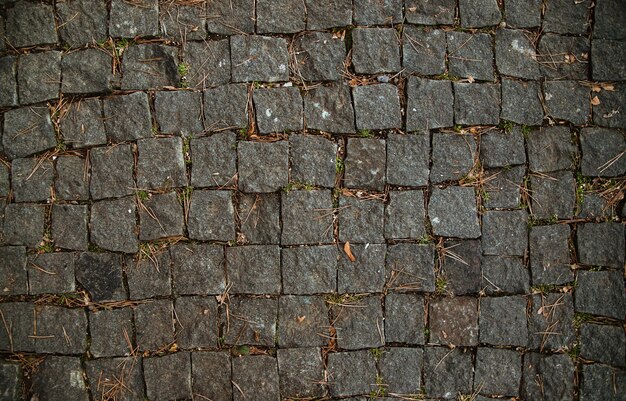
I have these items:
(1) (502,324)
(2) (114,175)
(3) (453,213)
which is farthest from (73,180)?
(1) (502,324)

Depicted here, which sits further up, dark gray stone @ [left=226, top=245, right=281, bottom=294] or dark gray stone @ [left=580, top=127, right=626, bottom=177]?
dark gray stone @ [left=580, top=127, right=626, bottom=177]

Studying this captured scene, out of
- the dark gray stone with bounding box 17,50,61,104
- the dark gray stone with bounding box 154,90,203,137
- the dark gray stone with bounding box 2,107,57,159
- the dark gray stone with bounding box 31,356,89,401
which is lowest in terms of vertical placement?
the dark gray stone with bounding box 31,356,89,401

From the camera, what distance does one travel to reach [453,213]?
3.48 metres

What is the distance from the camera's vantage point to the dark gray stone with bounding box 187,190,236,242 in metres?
3.43

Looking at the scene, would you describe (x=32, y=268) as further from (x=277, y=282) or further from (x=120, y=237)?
(x=277, y=282)

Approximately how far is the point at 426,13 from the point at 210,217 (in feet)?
6.56

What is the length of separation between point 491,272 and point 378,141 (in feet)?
3.84

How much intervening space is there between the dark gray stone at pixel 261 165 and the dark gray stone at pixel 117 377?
139cm

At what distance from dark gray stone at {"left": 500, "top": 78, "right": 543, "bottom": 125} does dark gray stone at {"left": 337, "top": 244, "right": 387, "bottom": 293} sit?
1.29m

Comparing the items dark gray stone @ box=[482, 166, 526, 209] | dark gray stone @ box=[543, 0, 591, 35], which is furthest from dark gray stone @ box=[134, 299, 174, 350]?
dark gray stone @ box=[543, 0, 591, 35]

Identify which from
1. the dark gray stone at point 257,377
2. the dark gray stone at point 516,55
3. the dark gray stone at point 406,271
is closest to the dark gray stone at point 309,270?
the dark gray stone at point 406,271

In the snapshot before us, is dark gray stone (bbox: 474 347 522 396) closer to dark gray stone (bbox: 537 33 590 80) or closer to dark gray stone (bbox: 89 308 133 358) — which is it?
dark gray stone (bbox: 537 33 590 80)

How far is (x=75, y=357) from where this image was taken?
3.42m

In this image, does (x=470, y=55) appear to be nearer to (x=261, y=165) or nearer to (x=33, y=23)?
(x=261, y=165)
